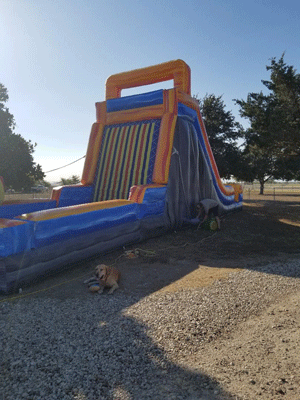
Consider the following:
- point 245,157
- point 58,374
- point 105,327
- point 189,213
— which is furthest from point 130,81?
point 245,157

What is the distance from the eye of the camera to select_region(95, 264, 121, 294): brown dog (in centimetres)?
420

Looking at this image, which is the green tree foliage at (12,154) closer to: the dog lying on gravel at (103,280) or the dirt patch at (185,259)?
the dirt patch at (185,259)

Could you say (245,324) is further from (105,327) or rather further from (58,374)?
(58,374)

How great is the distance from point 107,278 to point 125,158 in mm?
5060

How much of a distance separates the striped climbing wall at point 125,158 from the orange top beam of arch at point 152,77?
1.49 metres

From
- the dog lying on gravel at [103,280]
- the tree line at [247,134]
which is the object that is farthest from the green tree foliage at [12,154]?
the dog lying on gravel at [103,280]

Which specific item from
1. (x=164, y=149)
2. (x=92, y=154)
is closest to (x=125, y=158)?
(x=92, y=154)

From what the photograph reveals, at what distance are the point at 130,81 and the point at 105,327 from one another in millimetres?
8490

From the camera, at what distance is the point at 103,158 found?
9234mm

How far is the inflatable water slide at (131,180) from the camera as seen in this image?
16.9ft

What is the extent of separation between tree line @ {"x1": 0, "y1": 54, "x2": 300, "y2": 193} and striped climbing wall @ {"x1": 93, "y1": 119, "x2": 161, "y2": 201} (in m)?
7.14

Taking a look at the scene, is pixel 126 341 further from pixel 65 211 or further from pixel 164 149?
pixel 164 149

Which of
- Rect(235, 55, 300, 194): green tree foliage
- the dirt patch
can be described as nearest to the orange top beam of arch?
the dirt patch

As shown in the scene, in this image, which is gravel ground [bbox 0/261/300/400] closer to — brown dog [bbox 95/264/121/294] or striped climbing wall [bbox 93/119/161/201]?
brown dog [bbox 95/264/121/294]
